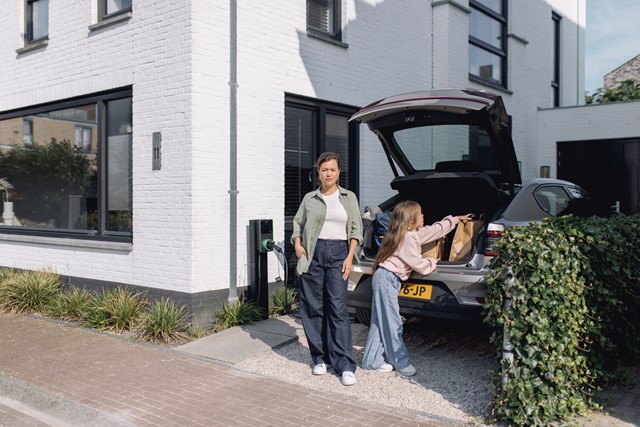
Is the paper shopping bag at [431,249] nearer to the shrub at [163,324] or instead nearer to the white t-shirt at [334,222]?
the white t-shirt at [334,222]

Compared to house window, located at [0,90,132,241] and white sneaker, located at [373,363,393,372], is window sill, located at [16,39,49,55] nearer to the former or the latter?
house window, located at [0,90,132,241]

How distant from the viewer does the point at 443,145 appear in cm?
1027

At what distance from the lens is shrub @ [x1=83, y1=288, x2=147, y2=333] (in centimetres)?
709

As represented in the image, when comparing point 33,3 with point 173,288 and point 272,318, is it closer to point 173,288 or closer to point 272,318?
point 173,288

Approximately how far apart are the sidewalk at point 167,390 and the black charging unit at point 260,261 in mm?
539

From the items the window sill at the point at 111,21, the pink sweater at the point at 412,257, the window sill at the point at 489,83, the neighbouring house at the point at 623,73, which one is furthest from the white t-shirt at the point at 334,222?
the neighbouring house at the point at 623,73

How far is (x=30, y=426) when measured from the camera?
4609mm

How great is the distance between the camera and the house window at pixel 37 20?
9.70 m

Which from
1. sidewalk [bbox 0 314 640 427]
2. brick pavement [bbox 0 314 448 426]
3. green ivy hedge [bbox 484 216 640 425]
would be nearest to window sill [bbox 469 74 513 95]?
sidewalk [bbox 0 314 640 427]

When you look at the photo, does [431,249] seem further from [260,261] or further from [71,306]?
[71,306]

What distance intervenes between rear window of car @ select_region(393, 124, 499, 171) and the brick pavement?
2.95 metres

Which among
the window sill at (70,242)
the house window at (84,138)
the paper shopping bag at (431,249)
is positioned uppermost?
the house window at (84,138)

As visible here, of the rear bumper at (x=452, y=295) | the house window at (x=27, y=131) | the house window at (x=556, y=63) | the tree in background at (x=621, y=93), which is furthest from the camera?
the tree in background at (x=621, y=93)

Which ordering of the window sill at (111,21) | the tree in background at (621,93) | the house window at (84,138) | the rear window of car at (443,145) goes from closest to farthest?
the rear window of car at (443,145) → the window sill at (111,21) → the house window at (84,138) → the tree in background at (621,93)
